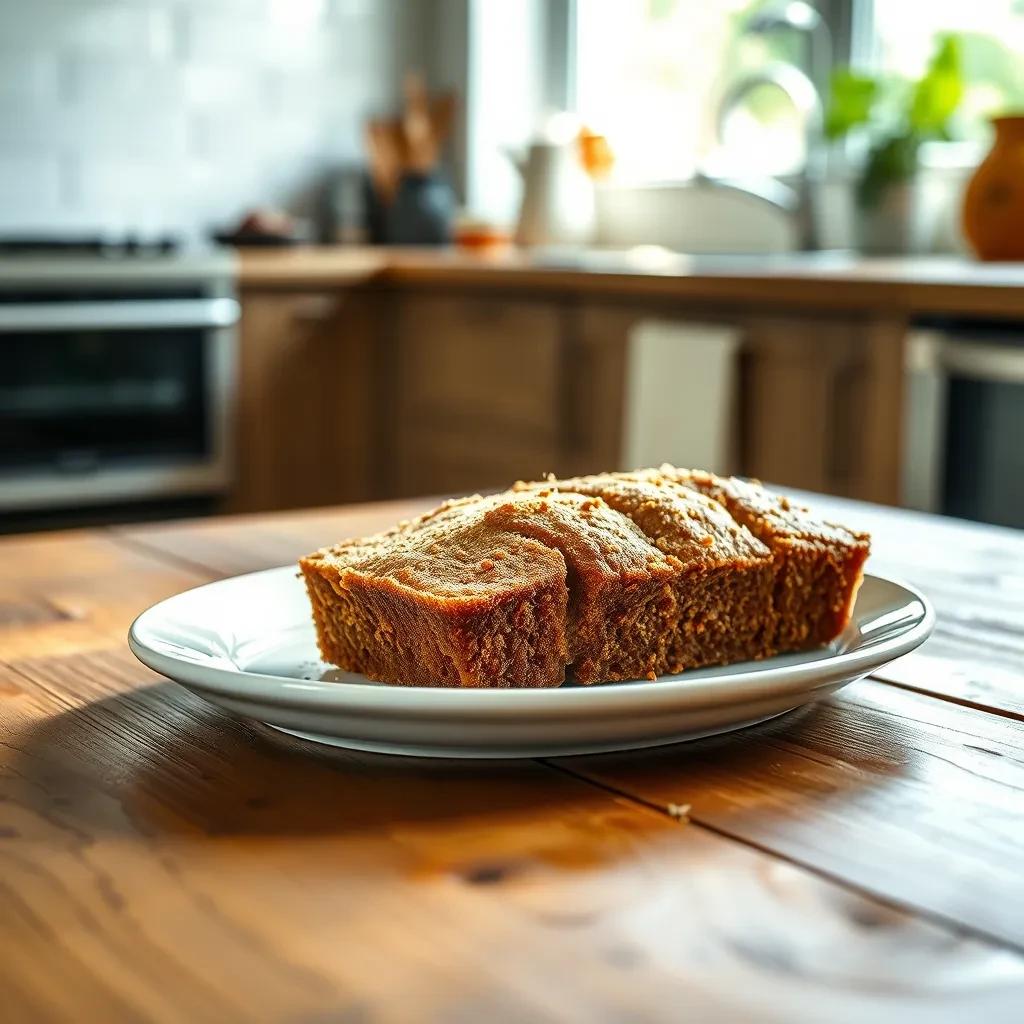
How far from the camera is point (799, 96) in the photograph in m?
3.31

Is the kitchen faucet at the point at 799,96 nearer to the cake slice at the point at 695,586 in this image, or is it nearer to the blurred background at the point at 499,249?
the blurred background at the point at 499,249

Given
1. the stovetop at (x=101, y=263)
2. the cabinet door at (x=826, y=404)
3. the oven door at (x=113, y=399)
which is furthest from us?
the oven door at (x=113, y=399)

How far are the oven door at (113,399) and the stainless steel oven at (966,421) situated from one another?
158 centimetres

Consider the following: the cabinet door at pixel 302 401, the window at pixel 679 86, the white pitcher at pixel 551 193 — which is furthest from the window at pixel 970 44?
the cabinet door at pixel 302 401

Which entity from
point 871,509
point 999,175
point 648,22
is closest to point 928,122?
point 999,175

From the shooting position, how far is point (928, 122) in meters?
3.27

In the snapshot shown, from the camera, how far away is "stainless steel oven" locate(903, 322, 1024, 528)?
8.02 feet

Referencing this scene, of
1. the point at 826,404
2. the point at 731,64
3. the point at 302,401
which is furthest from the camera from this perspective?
the point at 731,64

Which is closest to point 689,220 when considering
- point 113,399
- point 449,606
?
point 113,399

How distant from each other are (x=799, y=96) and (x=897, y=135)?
8.9 inches

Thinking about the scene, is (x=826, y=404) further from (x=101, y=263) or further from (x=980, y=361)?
(x=101, y=263)

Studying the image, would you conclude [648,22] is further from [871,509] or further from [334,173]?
[871,509]

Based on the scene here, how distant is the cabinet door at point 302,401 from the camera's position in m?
3.55

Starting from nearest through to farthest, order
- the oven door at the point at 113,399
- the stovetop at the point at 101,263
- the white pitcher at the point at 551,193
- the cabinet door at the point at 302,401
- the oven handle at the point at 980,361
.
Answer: the oven handle at the point at 980,361 < the stovetop at the point at 101,263 < the oven door at the point at 113,399 < the cabinet door at the point at 302,401 < the white pitcher at the point at 551,193
